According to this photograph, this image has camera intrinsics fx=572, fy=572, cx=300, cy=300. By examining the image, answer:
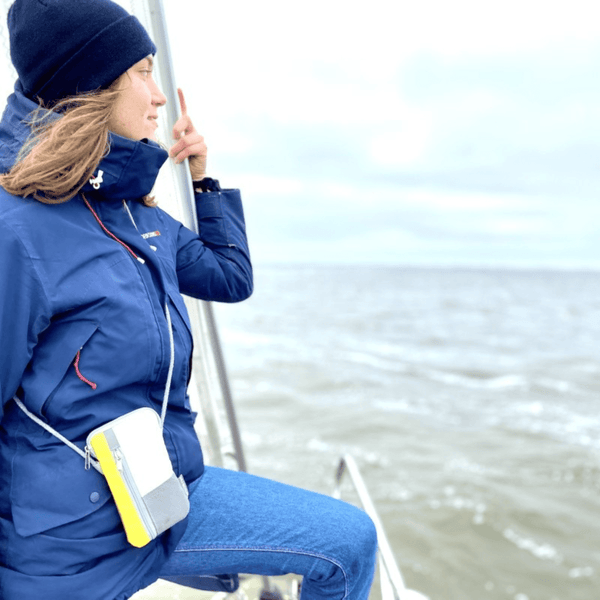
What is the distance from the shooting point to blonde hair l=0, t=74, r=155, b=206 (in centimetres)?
107

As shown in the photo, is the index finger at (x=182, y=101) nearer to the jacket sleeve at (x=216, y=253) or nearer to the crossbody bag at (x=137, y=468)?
the jacket sleeve at (x=216, y=253)

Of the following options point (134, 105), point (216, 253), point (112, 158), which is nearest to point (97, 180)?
point (112, 158)

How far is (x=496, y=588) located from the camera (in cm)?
599

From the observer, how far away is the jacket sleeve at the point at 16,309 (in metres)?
1.02

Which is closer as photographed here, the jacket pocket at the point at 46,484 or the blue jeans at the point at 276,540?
the jacket pocket at the point at 46,484

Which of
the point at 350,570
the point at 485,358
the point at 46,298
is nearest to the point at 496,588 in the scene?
the point at 350,570

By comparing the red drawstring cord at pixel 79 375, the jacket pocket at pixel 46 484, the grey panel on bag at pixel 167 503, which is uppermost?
the red drawstring cord at pixel 79 375

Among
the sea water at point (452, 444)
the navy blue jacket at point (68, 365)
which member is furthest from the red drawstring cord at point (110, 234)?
the sea water at point (452, 444)

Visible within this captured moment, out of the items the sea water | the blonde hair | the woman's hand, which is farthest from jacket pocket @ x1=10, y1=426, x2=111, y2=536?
the sea water

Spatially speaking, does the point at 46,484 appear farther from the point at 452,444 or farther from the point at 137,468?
the point at 452,444

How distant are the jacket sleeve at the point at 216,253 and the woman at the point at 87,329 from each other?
9.0 inches

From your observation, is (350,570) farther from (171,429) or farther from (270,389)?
(270,389)

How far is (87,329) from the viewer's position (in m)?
1.09

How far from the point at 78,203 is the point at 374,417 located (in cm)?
1041
